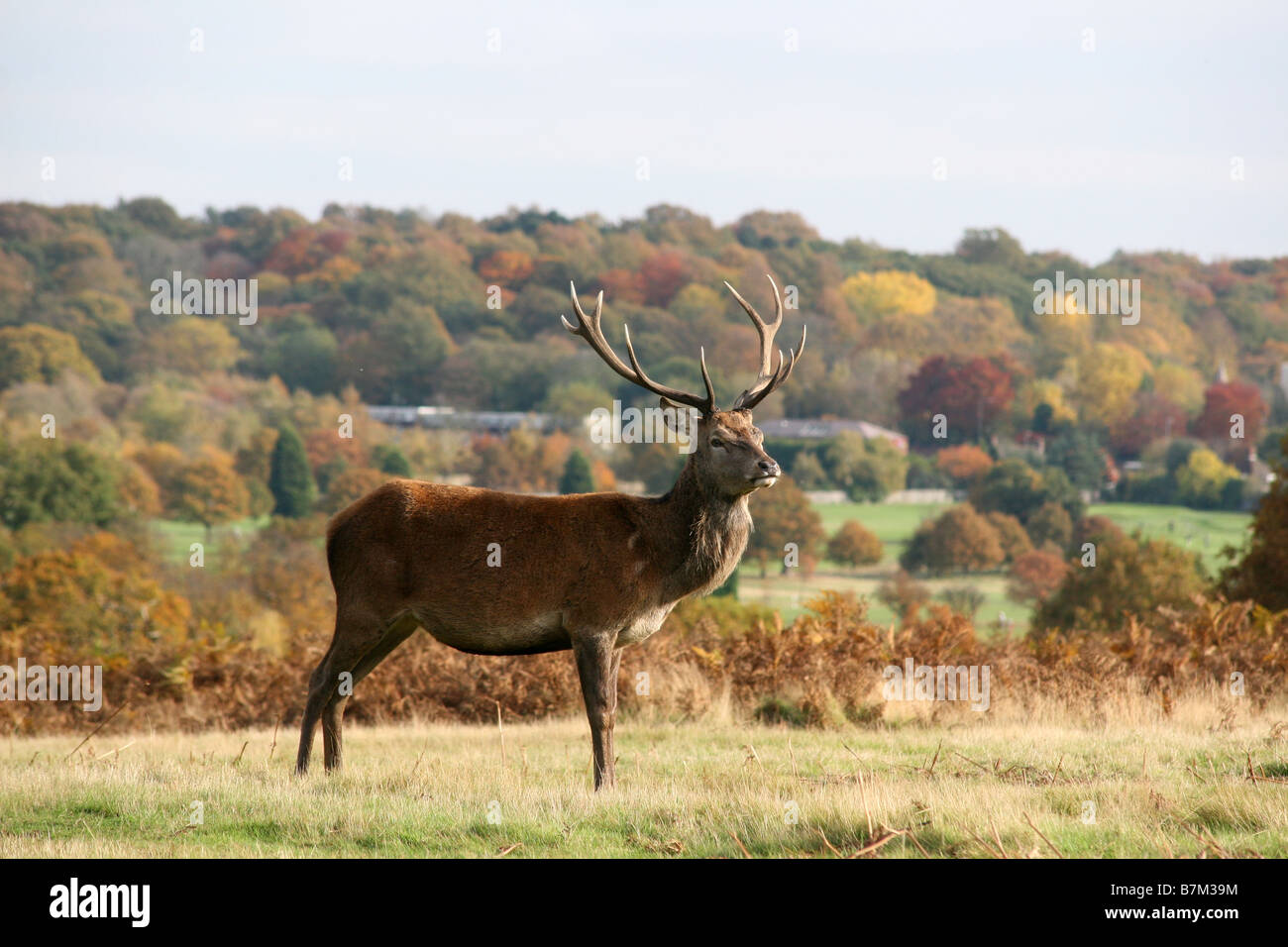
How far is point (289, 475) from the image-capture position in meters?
81.8

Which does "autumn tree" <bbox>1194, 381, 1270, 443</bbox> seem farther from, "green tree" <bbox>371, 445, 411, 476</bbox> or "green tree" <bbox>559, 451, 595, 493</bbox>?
"green tree" <bbox>371, 445, 411, 476</bbox>

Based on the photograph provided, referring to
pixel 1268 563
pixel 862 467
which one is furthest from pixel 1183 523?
pixel 1268 563

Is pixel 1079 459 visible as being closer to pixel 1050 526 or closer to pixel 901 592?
pixel 1050 526

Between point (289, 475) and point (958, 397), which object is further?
point (958, 397)

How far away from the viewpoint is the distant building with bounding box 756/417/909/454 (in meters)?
98.3

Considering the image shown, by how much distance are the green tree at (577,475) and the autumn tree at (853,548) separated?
13883 mm

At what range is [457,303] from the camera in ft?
396

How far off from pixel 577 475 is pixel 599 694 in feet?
234

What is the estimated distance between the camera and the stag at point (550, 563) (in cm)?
934

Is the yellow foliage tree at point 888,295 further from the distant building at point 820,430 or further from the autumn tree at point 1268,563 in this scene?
the autumn tree at point 1268,563

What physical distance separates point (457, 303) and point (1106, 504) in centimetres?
5669

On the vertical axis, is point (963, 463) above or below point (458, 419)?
below
